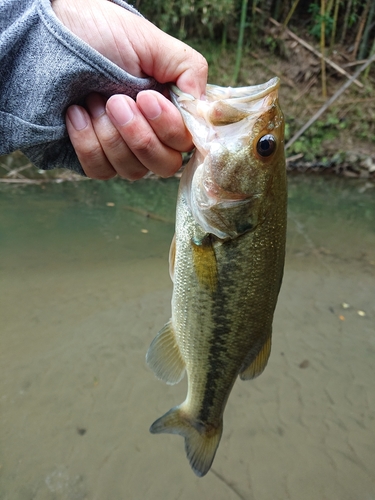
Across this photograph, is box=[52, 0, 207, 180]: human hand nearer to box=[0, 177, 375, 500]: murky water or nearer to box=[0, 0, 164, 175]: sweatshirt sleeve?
box=[0, 0, 164, 175]: sweatshirt sleeve

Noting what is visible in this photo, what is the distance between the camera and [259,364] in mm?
1718

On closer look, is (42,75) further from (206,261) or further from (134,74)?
(206,261)

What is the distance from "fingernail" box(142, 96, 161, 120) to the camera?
4.33 ft

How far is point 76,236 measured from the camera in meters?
5.47

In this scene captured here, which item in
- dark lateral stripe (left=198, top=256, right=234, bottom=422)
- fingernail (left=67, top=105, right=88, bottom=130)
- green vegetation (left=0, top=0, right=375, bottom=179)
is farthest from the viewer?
green vegetation (left=0, top=0, right=375, bottom=179)

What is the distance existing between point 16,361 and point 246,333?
8.63 feet

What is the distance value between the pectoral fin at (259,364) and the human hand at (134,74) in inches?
36.1

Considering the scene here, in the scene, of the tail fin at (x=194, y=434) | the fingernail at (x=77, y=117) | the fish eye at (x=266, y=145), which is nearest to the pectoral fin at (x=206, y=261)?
the fish eye at (x=266, y=145)

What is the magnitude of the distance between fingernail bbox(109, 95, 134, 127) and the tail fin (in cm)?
134

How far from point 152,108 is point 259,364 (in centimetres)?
114

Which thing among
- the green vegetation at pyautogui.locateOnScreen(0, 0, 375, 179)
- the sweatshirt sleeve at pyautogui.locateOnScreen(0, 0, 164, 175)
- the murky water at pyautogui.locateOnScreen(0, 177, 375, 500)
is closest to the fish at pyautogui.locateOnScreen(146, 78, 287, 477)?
the sweatshirt sleeve at pyautogui.locateOnScreen(0, 0, 164, 175)

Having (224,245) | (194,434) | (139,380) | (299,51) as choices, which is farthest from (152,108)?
(299,51)

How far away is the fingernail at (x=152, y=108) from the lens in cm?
132

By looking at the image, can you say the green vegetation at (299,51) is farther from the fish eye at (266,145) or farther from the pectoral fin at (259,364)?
the fish eye at (266,145)
